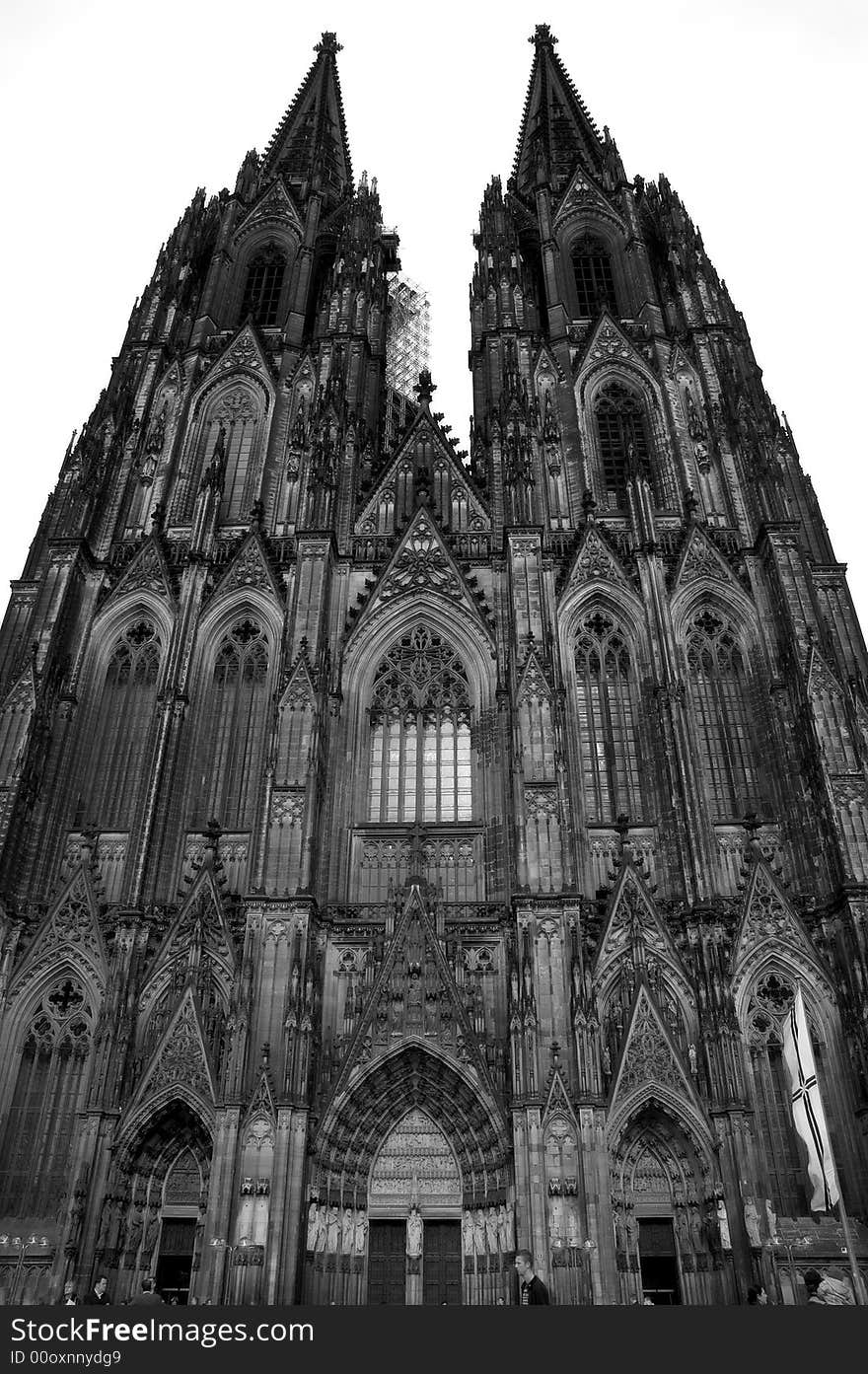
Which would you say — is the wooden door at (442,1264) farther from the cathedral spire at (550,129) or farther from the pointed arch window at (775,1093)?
the cathedral spire at (550,129)

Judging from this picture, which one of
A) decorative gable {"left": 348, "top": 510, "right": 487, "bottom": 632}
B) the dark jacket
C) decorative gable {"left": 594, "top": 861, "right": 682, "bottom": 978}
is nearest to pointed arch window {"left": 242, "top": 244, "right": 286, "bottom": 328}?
decorative gable {"left": 348, "top": 510, "right": 487, "bottom": 632}

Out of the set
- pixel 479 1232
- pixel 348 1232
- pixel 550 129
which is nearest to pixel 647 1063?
pixel 479 1232

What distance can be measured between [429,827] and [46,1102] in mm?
10073

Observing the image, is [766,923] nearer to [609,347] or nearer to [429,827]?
[429,827]

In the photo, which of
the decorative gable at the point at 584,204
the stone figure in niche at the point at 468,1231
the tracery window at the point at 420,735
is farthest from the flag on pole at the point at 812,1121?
the decorative gable at the point at 584,204

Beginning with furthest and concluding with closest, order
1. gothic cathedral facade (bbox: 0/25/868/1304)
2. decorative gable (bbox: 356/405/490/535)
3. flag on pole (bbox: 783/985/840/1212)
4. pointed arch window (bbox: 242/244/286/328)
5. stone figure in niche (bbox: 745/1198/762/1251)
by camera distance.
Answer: pointed arch window (bbox: 242/244/286/328) → decorative gable (bbox: 356/405/490/535) → gothic cathedral facade (bbox: 0/25/868/1304) → stone figure in niche (bbox: 745/1198/762/1251) → flag on pole (bbox: 783/985/840/1212)

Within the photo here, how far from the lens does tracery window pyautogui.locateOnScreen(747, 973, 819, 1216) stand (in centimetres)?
2002

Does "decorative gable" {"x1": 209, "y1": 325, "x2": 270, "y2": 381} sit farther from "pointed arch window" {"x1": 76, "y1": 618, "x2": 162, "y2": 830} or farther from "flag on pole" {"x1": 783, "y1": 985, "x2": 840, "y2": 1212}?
"flag on pole" {"x1": 783, "y1": 985, "x2": 840, "y2": 1212}

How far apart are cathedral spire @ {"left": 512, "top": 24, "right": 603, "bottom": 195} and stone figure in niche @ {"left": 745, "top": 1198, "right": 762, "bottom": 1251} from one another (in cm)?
3641

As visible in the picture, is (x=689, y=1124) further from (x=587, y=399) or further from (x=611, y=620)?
(x=587, y=399)

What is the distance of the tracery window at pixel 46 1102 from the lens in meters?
20.3

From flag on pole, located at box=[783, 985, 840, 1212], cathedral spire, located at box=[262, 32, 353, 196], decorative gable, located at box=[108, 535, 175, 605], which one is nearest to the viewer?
flag on pole, located at box=[783, 985, 840, 1212]

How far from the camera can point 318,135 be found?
46.0 m

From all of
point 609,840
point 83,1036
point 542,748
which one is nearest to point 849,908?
point 609,840
